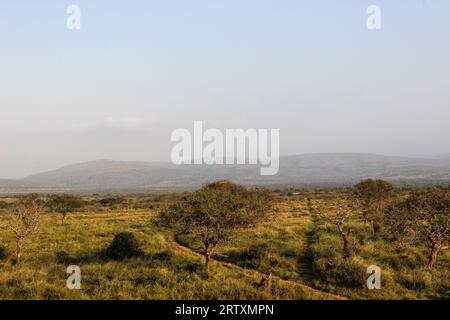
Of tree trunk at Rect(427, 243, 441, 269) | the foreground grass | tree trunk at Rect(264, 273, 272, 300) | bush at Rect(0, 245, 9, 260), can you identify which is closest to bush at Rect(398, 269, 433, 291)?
tree trunk at Rect(427, 243, 441, 269)

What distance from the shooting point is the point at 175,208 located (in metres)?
26.2

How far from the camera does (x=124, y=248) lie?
28188 mm

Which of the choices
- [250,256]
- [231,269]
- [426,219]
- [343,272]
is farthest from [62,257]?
[426,219]

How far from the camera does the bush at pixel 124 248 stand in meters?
27.7

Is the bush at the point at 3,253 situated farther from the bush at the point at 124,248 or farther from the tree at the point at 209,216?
the tree at the point at 209,216

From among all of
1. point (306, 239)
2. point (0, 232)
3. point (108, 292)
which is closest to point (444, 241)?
point (306, 239)

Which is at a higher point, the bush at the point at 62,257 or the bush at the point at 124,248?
the bush at the point at 124,248

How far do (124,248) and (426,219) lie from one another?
65.5 feet

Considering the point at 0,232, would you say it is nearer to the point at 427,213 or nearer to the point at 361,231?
the point at 361,231

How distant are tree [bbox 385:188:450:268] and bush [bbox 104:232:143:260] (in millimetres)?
17167

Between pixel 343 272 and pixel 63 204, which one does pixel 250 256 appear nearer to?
pixel 343 272

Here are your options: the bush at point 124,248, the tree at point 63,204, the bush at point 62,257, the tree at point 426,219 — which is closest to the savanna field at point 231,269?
the bush at point 62,257

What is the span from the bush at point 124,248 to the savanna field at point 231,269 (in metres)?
0.30
